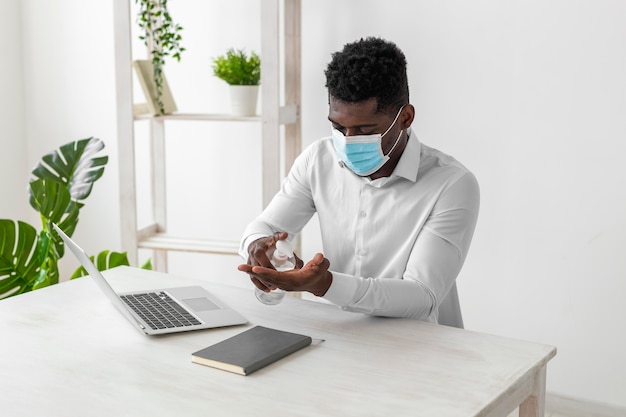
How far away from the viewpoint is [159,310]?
6.02 ft

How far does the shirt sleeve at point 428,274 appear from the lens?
5.79ft

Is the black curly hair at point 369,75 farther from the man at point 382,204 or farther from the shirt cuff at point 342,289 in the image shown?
the shirt cuff at point 342,289

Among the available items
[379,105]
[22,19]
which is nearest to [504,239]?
[379,105]

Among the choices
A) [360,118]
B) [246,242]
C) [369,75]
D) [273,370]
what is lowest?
[273,370]

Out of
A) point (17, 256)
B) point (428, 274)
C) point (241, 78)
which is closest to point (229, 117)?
point (241, 78)

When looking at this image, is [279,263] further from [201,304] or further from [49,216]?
[49,216]

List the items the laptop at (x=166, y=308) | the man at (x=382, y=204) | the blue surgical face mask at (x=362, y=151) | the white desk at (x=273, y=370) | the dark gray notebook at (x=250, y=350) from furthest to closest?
1. the blue surgical face mask at (x=362, y=151)
2. the man at (x=382, y=204)
3. the laptop at (x=166, y=308)
4. the dark gray notebook at (x=250, y=350)
5. the white desk at (x=273, y=370)

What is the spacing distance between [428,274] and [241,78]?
155 cm

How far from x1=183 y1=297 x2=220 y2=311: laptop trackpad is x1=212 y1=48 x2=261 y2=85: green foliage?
142cm

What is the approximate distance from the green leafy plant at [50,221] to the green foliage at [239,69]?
22.4 inches

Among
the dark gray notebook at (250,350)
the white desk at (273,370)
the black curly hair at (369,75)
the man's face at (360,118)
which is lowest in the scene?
the white desk at (273,370)

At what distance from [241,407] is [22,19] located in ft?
10.1

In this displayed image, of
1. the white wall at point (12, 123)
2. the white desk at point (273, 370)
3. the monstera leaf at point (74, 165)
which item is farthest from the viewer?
the white wall at point (12, 123)

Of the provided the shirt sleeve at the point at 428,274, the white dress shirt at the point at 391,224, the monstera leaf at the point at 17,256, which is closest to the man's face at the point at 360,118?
the white dress shirt at the point at 391,224
